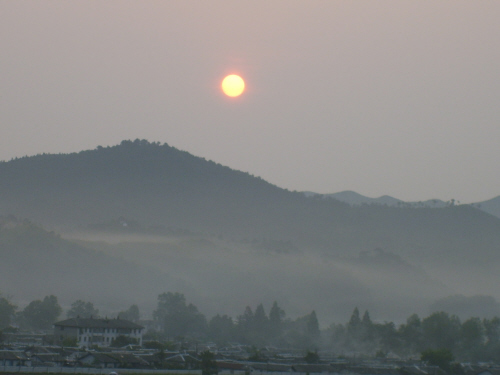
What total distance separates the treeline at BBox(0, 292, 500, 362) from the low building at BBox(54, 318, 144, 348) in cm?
1072

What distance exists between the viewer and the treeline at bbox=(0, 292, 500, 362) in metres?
146

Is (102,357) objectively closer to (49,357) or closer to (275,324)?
(49,357)

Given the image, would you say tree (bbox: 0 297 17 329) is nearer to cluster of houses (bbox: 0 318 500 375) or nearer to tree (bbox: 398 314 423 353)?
cluster of houses (bbox: 0 318 500 375)

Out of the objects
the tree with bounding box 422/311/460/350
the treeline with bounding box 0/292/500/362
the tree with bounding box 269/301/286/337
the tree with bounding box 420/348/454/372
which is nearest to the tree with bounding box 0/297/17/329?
the treeline with bounding box 0/292/500/362

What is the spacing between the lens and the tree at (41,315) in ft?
568

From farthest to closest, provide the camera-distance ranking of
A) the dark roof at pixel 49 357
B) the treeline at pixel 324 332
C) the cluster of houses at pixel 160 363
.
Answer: the treeline at pixel 324 332, the dark roof at pixel 49 357, the cluster of houses at pixel 160 363

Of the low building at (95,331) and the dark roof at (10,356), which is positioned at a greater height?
the low building at (95,331)

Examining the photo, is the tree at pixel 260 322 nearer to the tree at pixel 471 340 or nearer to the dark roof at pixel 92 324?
the tree at pixel 471 340

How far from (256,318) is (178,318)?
16.2 m

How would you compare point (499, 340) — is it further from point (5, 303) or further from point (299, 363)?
point (5, 303)

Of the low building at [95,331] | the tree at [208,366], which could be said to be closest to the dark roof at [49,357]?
the tree at [208,366]

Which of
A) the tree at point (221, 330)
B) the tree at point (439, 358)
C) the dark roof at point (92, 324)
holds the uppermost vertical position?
the tree at point (221, 330)

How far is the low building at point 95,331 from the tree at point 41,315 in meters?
41.2

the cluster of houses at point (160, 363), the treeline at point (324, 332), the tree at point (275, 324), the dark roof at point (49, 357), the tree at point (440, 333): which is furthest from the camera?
the tree at point (275, 324)
